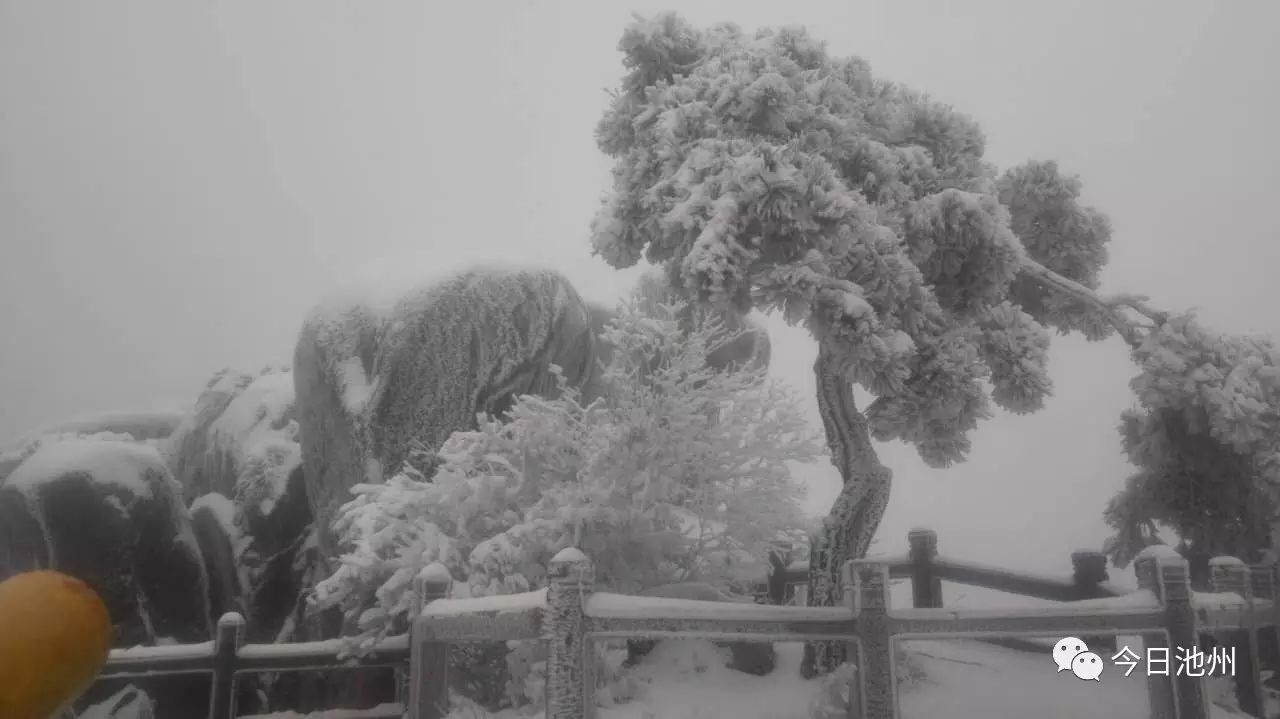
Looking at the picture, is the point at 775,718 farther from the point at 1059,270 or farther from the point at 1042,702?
the point at 1059,270

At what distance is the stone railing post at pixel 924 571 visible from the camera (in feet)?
38.4

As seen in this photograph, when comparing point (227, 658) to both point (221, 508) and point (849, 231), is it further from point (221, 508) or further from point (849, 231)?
point (849, 231)

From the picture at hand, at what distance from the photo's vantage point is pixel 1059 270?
38.3ft

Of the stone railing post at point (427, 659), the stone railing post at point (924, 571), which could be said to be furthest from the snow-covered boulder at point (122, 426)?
the stone railing post at point (924, 571)

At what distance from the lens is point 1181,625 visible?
6707mm

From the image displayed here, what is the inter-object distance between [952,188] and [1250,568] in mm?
5007

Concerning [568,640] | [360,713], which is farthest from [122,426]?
[568,640]

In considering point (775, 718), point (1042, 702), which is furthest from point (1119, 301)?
point (775, 718)

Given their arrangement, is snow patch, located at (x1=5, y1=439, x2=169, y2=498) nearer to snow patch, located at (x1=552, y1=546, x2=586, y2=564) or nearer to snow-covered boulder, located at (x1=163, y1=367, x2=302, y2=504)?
snow-covered boulder, located at (x1=163, y1=367, x2=302, y2=504)

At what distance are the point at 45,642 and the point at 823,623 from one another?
6.16 metres

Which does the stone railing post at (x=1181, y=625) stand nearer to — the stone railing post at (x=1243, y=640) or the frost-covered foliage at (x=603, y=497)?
the stone railing post at (x=1243, y=640)

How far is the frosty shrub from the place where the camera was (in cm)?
830

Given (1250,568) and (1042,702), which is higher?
(1250,568)

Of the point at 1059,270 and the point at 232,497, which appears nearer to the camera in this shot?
the point at 1059,270
